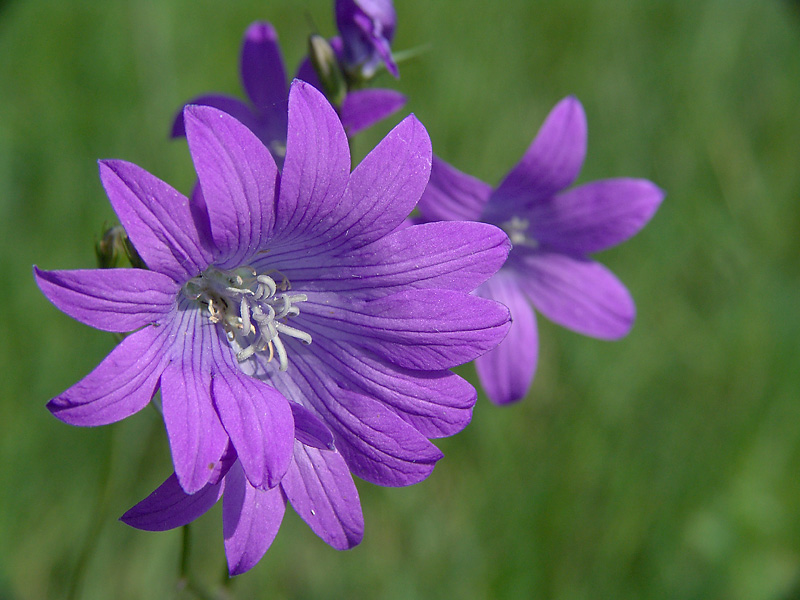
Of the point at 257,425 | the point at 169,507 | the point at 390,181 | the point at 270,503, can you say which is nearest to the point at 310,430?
the point at 257,425

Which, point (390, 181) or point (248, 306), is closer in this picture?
point (390, 181)

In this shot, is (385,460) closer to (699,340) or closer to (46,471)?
(46,471)

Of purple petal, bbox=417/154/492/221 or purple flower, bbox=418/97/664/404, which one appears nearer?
purple petal, bbox=417/154/492/221

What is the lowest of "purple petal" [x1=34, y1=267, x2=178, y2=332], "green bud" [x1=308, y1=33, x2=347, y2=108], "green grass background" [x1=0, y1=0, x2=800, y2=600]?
"green grass background" [x1=0, y1=0, x2=800, y2=600]

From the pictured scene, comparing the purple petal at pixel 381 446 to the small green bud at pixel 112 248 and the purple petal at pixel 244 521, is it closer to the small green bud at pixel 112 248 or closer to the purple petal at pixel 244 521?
the purple petal at pixel 244 521

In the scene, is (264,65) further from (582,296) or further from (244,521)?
(244,521)

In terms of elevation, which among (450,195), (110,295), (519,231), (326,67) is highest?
(326,67)

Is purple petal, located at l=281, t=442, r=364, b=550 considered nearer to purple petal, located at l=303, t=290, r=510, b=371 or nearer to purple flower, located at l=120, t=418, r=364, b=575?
purple flower, located at l=120, t=418, r=364, b=575

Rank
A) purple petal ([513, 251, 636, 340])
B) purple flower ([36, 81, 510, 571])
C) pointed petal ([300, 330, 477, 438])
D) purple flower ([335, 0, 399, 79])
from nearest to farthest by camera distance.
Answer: purple flower ([36, 81, 510, 571]) < pointed petal ([300, 330, 477, 438]) < purple flower ([335, 0, 399, 79]) < purple petal ([513, 251, 636, 340])

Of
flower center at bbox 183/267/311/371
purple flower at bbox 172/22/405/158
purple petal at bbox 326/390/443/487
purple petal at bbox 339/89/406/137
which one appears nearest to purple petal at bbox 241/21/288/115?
purple flower at bbox 172/22/405/158
